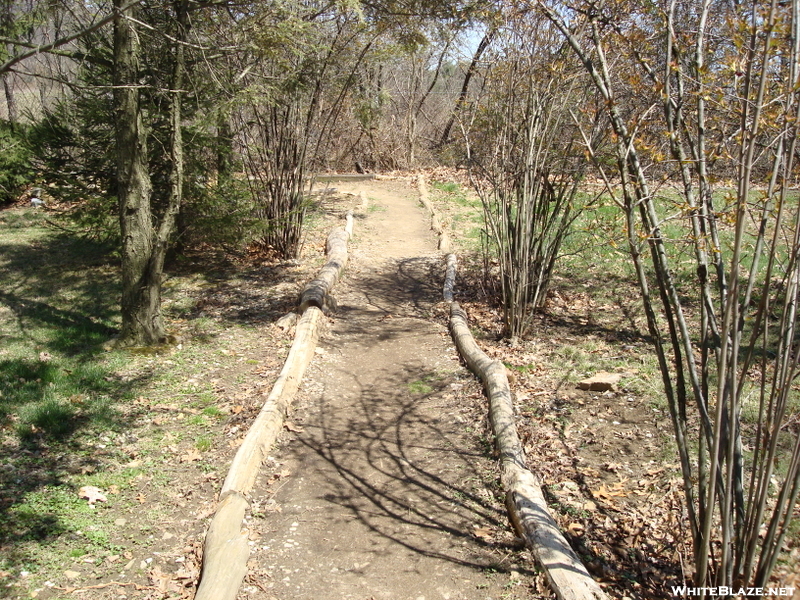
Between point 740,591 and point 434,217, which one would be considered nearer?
point 740,591

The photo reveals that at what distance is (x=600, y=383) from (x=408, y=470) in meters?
2.23

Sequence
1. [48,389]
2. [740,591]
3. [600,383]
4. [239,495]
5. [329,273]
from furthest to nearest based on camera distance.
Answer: [329,273] → [600,383] → [48,389] → [239,495] → [740,591]

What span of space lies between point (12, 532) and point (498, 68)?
625 cm

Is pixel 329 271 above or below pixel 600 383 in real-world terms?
above

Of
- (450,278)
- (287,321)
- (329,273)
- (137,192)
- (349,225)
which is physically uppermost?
(137,192)

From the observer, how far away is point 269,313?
28.9 feet

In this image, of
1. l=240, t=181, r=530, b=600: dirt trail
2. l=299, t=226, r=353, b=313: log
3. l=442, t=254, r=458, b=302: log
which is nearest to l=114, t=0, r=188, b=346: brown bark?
l=299, t=226, r=353, b=313: log

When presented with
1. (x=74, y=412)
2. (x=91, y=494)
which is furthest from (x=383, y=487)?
(x=74, y=412)

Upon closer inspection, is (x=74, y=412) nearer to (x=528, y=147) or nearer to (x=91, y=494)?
(x=91, y=494)

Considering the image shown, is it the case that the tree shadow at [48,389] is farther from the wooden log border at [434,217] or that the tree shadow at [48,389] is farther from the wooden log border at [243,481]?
the wooden log border at [434,217]

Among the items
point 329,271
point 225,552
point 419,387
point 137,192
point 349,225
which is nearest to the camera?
point 225,552

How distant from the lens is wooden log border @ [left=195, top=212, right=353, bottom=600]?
3.72m

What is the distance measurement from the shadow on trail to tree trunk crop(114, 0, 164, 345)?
2.48 meters

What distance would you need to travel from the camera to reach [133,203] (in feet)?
23.0
